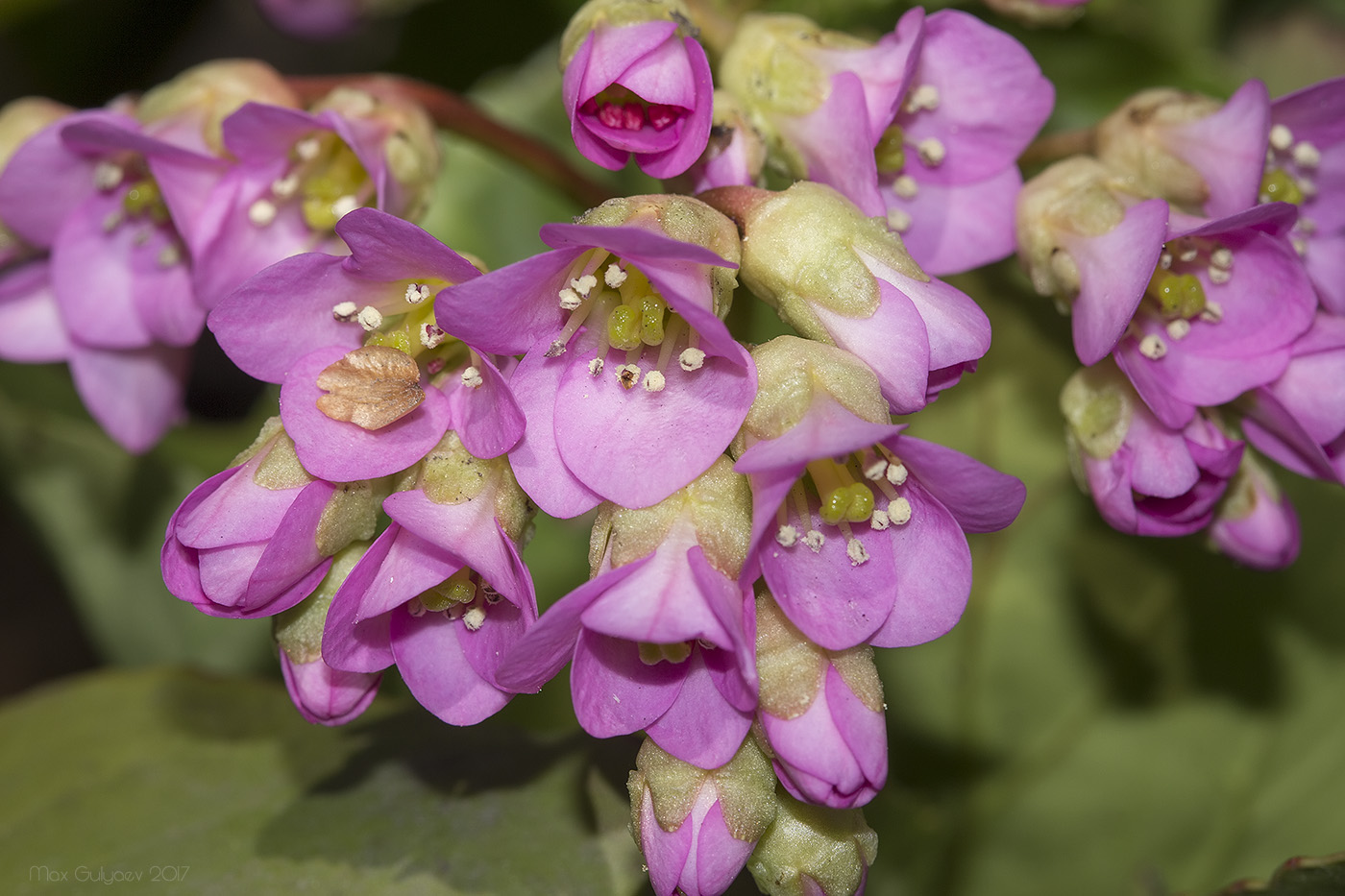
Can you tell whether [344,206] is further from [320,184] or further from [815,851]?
[815,851]

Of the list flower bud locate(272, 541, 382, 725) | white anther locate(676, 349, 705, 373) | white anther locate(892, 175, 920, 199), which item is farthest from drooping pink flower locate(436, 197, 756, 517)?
white anther locate(892, 175, 920, 199)

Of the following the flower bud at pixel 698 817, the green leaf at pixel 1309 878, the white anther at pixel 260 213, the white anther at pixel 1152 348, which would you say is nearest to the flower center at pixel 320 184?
the white anther at pixel 260 213

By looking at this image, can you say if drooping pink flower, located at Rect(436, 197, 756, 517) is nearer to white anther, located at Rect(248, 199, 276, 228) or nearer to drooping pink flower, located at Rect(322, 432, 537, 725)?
drooping pink flower, located at Rect(322, 432, 537, 725)

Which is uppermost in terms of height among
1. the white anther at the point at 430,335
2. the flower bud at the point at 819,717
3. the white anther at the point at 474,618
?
the white anther at the point at 430,335

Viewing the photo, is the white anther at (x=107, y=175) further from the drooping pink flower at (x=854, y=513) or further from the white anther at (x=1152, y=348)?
the white anther at (x=1152, y=348)

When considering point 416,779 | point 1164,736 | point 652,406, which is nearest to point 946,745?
point 1164,736
